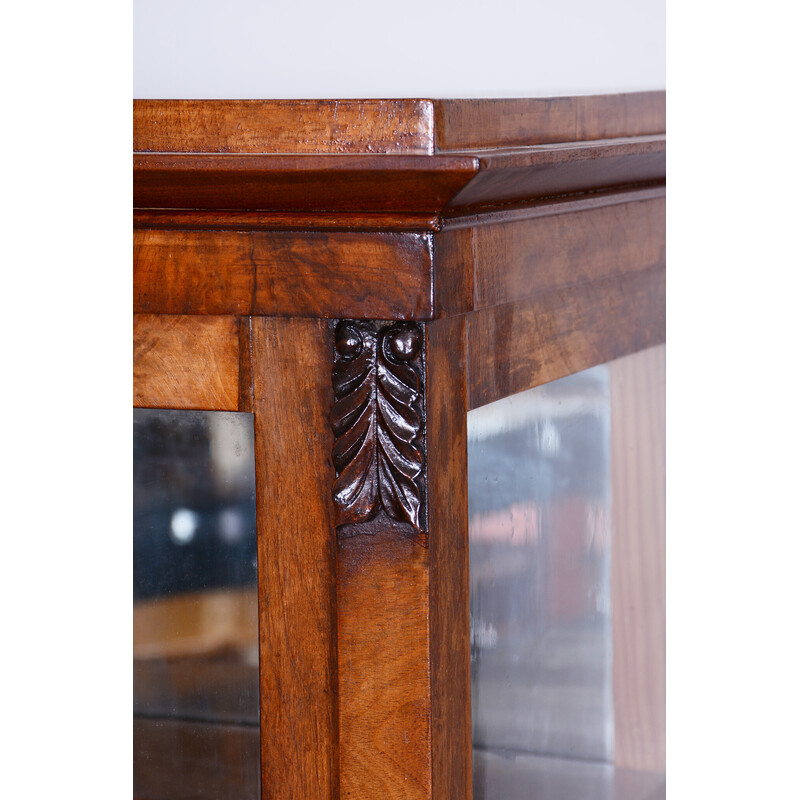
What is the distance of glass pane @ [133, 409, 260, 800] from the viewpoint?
0.59 m

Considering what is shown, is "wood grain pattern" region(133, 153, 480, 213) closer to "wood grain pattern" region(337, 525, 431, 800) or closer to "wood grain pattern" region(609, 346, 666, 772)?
"wood grain pattern" region(337, 525, 431, 800)

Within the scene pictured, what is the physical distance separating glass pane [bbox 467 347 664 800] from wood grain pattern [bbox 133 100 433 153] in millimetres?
151

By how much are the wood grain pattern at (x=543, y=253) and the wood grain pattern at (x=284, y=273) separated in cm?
1

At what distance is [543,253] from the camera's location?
2.11 feet

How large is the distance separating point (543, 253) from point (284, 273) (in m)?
0.16

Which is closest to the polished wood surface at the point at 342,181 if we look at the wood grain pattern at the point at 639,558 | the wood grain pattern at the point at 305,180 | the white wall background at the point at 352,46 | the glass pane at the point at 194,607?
the wood grain pattern at the point at 305,180

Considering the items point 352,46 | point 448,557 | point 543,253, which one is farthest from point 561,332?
point 352,46

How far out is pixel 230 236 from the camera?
1.83 feet

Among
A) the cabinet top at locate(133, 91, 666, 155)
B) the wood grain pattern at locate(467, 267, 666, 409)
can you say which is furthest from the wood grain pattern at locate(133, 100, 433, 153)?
the wood grain pattern at locate(467, 267, 666, 409)

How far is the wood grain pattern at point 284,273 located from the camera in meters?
0.52

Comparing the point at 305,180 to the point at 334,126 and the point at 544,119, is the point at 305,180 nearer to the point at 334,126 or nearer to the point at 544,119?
the point at 334,126

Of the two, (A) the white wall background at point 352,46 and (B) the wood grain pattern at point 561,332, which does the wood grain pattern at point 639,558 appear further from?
(A) the white wall background at point 352,46

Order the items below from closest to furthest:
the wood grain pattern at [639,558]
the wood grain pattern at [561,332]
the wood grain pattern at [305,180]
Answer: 1. the wood grain pattern at [305,180]
2. the wood grain pattern at [561,332]
3. the wood grain pattern at [639,558]

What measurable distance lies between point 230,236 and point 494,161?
0.44 feet
